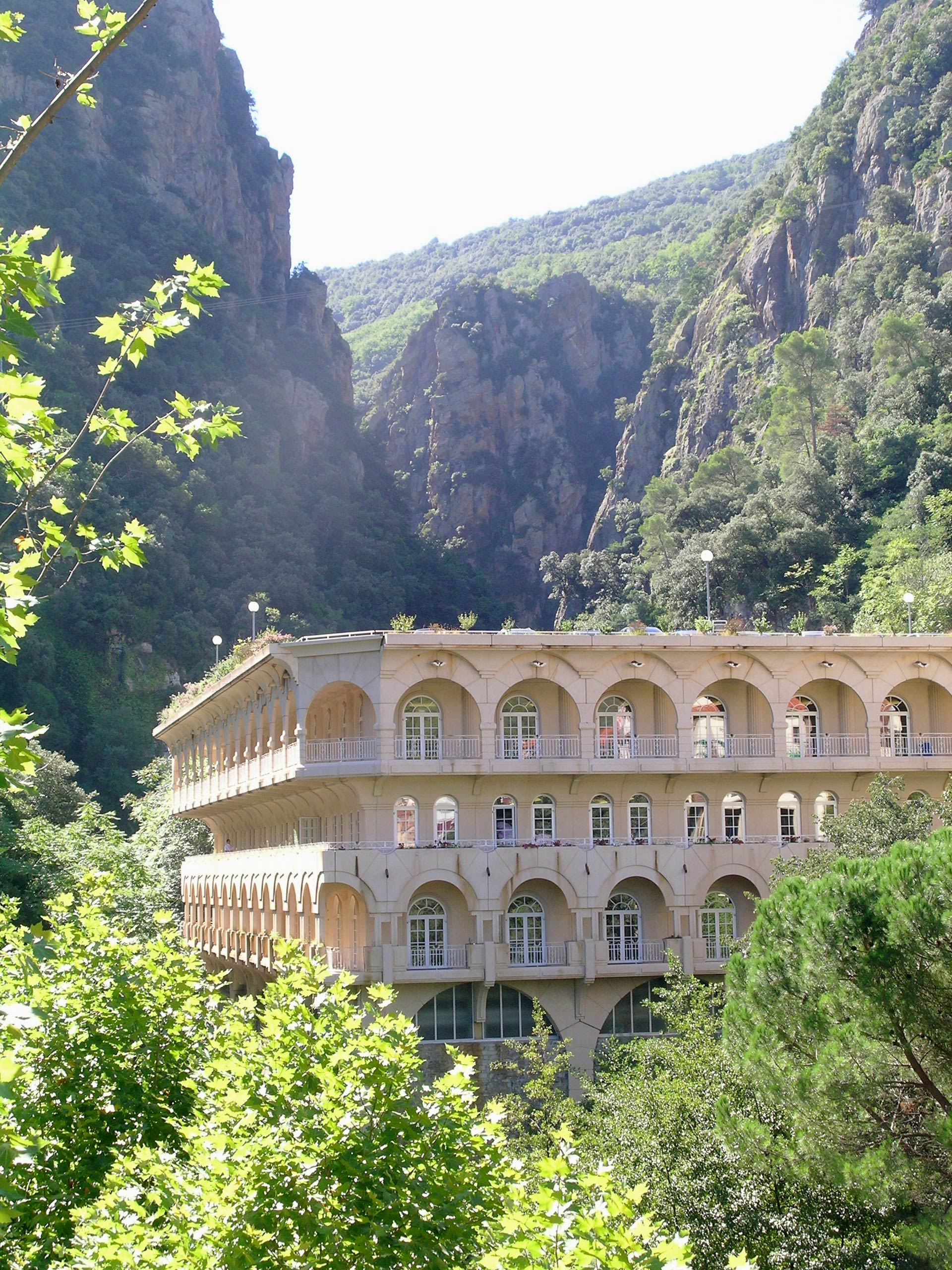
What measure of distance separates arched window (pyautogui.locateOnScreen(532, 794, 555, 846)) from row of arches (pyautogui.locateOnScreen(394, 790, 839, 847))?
0.05 ft

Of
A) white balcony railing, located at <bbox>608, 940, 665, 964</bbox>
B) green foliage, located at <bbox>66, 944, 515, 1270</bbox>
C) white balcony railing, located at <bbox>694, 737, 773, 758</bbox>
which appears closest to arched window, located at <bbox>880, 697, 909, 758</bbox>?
white balcony railing, located at <bbox>694, 737, 773, 758</bbox>

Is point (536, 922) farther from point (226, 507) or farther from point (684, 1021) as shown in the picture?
point (226, 507)

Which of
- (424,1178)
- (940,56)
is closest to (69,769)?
(424,1178)

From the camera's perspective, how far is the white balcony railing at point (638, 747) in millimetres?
47094

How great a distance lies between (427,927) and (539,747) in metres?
6.39

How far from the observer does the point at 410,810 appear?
4609 centimetres

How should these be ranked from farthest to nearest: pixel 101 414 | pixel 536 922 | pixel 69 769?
1. pixel 69 769
2. pixel 536 922
3. pixel 101 414

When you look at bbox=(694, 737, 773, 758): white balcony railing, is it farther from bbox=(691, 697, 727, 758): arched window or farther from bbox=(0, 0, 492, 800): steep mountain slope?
bbox=(0, 0, 492, 800): steep mountain slope

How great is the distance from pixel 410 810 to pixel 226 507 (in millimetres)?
71435

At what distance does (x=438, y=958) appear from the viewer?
44.0 m

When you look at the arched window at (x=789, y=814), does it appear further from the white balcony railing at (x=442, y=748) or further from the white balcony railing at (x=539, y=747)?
the white balcony railing at (x=442, y=748)

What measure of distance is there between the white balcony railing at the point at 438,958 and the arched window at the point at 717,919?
7673mm

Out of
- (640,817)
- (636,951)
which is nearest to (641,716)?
(640,817)

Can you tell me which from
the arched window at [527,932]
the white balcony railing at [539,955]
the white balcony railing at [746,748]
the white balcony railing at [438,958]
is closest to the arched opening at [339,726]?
the white balcony railing at [438,958]
